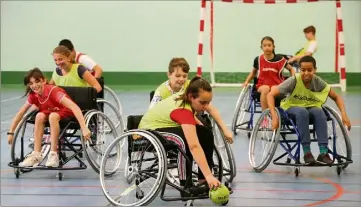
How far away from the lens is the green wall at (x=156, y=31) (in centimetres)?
1102

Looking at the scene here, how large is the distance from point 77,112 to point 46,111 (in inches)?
12.4

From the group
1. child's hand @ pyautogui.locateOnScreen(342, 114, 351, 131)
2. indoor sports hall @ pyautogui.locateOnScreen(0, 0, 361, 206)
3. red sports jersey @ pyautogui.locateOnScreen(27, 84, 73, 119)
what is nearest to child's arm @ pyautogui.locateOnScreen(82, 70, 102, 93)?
red sports jersey @ pyautogui.locateOnScreen(27, 84, 73, 119)

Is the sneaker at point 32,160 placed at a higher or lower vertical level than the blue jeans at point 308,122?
lower

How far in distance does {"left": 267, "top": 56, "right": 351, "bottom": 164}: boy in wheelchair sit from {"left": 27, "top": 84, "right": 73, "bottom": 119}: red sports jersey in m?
1.46

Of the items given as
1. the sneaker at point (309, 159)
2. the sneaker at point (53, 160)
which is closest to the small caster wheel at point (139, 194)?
the sneaker at point (53, 160)

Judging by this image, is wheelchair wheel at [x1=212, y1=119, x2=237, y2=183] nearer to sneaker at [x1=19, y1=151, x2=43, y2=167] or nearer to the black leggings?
the black leggings

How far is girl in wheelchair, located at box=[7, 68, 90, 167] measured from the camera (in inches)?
207

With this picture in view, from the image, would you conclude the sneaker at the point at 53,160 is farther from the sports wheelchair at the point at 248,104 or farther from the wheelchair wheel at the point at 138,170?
the sports wheelchair at the point at 248,104

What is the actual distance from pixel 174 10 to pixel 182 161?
7.20 meters

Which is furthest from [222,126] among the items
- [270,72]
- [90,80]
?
[270,72]

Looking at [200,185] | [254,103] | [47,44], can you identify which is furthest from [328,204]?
[47,44]

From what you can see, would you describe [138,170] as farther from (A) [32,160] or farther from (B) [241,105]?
(B) [241,105]

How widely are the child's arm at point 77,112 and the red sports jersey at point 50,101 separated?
0.06 metres

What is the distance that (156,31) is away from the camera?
37.5ft
